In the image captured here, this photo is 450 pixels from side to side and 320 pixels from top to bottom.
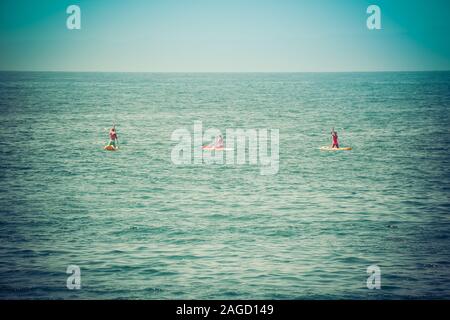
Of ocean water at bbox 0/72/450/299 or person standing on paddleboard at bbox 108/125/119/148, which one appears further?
person standing on paddleboard at bbox 108/125/119/148

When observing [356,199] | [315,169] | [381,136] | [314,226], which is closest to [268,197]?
[356,199]

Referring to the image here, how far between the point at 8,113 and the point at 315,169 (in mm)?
67214
